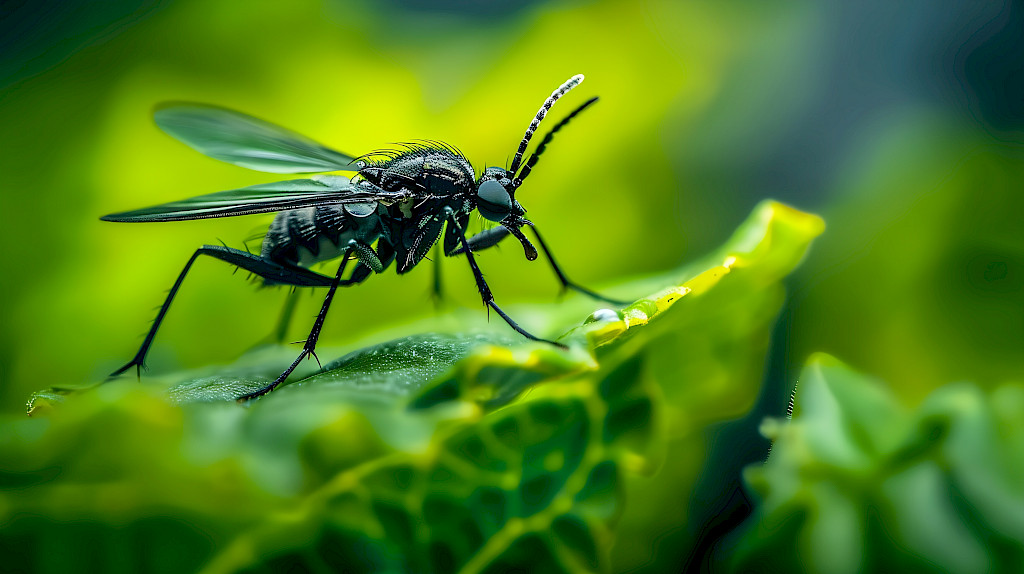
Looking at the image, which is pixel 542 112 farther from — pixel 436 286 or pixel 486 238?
pixel 436 286

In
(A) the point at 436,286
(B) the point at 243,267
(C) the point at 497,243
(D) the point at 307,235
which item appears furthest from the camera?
(A) the point at 436,286

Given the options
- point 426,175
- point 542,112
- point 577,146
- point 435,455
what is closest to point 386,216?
point 426,175

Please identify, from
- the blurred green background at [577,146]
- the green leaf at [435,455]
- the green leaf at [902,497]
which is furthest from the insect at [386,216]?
the green leaf at [902,497]

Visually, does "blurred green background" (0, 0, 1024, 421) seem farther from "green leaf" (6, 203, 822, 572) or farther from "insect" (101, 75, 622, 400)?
"green leaf" (6, 203, 822, 572)

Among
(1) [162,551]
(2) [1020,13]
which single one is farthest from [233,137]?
(2) [1020,13]

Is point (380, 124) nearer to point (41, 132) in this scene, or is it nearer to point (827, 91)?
point (41, 132)

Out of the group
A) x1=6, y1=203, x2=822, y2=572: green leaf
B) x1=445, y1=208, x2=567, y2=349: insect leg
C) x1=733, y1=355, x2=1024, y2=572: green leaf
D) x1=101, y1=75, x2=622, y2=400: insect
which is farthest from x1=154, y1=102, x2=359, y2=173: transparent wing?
x1=733, y1=355, x2=1024, y2=572: green leaf
